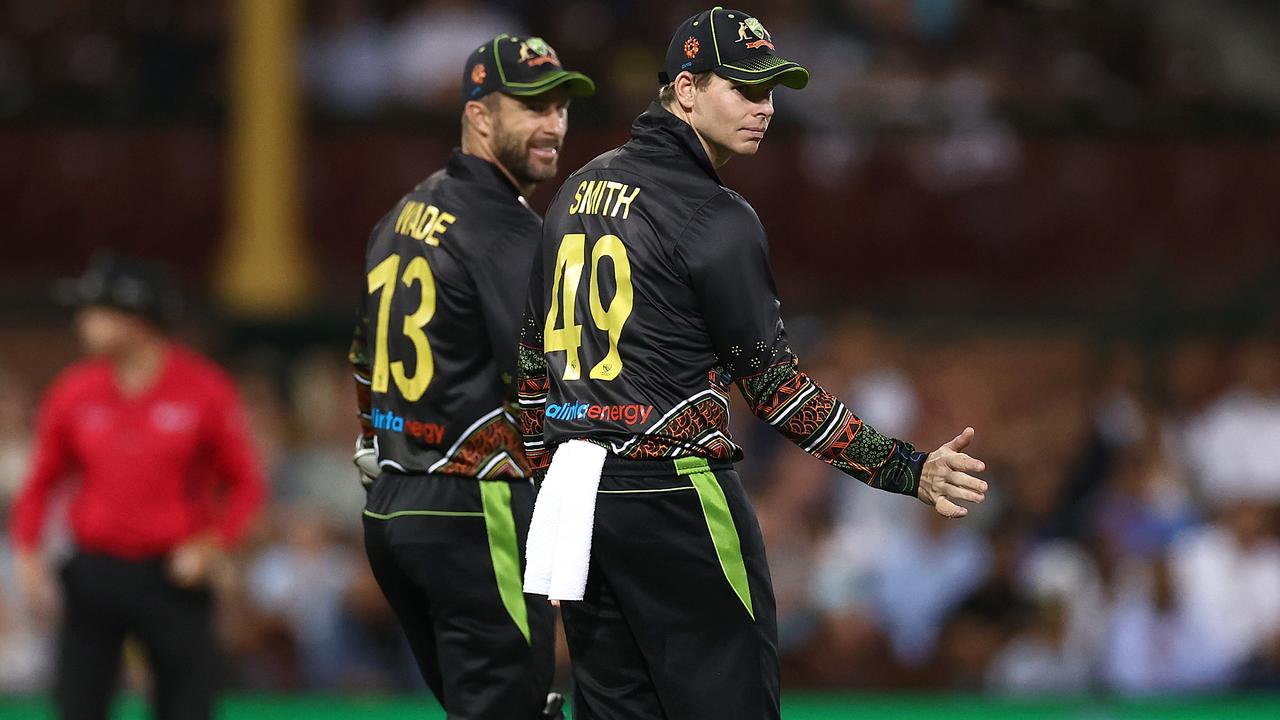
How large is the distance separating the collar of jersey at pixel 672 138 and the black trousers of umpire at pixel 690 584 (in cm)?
77

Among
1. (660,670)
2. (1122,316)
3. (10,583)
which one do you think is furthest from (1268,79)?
(660,670)

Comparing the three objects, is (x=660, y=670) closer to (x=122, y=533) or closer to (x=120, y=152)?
(x=122, y=533)

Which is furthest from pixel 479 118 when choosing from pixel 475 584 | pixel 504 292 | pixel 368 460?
pixel 475 584

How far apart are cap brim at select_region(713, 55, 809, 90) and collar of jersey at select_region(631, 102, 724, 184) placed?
173mm

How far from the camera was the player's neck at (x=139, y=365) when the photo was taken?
7203 millimetres

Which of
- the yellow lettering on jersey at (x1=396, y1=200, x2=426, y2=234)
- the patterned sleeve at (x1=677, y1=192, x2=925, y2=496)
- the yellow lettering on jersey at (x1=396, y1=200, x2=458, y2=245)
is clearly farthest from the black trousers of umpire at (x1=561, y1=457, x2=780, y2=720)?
the yellow lettering on jersey at (x1=396, y1=200, x2=426, y2=234)

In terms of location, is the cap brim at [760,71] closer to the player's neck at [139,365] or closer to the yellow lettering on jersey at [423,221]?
the yellow lettering on jersey at [423,221]

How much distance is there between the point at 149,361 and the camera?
7254 millimetres

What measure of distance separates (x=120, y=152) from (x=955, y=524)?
6621mm

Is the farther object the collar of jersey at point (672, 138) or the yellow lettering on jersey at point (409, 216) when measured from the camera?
the yellow lettering on jersey at point (409, 216)

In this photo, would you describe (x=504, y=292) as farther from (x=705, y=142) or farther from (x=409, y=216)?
(x=705, y=142)

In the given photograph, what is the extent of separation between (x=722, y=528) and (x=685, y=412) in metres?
0.30

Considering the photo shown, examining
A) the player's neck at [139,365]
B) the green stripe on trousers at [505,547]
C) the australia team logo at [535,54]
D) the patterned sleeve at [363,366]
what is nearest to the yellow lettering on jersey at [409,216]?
the patterned sleeve at [363,366]

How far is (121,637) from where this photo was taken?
23.2ft
